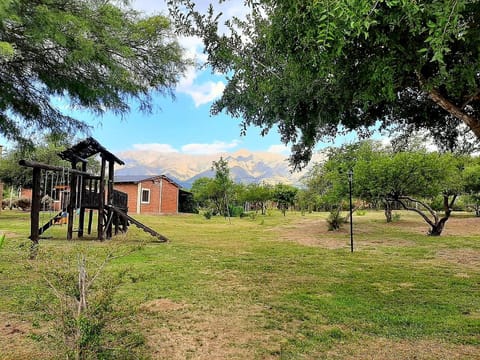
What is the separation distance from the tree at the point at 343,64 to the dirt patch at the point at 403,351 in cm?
216

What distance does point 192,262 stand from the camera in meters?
7.24

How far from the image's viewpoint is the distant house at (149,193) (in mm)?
28641

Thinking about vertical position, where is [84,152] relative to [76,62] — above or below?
below

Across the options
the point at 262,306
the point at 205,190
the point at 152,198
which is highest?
the point at 205,190

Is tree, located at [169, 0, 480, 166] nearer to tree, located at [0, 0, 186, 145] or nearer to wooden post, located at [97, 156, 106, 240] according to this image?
tree, located at [0, 0, 186, 145]

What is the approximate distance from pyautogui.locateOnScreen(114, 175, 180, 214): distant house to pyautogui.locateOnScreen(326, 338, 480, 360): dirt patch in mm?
27196

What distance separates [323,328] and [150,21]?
4.39 meters

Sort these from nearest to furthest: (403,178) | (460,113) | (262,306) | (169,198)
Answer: (460,113), (262,306), (403,178), (169,198)

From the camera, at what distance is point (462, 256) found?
8.36 meters

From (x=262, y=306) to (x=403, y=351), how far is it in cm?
180

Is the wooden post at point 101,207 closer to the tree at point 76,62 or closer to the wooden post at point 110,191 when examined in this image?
the wooden post at point 110,191

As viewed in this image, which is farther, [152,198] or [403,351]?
[152,198]

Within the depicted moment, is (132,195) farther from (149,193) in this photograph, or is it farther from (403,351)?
(403,351)

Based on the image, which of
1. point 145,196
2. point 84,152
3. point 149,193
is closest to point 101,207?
point 84,152
